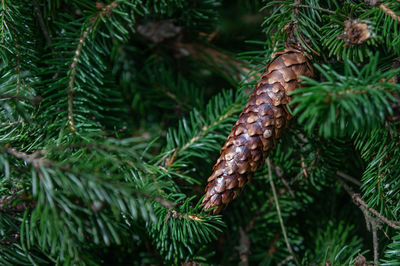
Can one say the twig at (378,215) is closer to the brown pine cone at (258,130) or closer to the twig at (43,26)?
the brown pine cone at (258,130)

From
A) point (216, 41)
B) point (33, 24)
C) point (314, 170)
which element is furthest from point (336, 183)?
point (33, 24)

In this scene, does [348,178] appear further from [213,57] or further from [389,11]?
[213,57]

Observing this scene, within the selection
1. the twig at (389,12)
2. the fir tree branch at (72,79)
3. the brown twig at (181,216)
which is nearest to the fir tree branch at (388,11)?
the twig at (389,12)

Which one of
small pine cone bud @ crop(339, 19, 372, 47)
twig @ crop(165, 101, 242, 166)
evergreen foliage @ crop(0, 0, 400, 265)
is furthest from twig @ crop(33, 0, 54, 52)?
small pine cone bud @ crop(339, 19, 372, 47)

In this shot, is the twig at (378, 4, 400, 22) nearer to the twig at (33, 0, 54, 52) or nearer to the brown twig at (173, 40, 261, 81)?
the brown twig at (173, 40, 261, 81)

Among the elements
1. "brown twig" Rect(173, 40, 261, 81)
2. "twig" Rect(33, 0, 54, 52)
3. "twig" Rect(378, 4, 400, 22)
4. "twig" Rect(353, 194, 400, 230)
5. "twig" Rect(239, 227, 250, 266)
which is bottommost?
"twig" Rect(239, 227, 250, 266)
